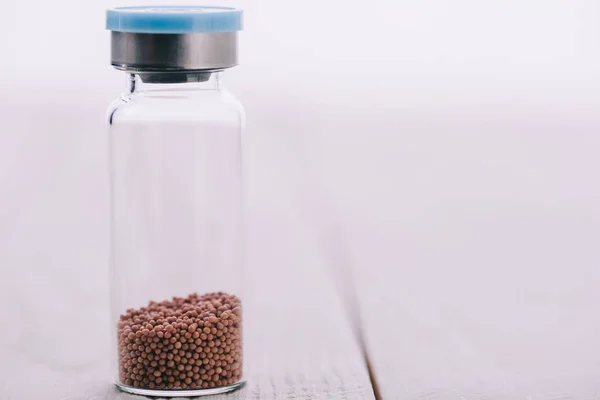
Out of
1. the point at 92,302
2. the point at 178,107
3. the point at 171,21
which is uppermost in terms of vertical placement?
the point at 171,21

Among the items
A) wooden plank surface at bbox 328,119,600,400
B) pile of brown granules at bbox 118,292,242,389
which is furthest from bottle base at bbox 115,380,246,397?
wooden plank surface at bbox 328,119,600,400

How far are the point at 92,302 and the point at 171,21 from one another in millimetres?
565

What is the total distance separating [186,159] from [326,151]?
1135mm

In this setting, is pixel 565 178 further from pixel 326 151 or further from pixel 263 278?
pixel 263 278

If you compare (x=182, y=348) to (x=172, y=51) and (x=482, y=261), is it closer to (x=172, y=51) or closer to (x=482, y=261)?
(x=172, y=51)

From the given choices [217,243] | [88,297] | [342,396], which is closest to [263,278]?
[88,297]

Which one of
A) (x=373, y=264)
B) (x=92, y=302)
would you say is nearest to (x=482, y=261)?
(x=373, y=264)

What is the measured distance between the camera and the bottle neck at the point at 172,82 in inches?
46.3

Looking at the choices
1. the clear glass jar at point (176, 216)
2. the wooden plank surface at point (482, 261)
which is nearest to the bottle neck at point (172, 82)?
the clear glass jar at point (176, 216)

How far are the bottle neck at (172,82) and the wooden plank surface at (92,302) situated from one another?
0.83 ft

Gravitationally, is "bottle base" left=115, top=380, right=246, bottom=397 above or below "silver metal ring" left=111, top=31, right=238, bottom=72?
below

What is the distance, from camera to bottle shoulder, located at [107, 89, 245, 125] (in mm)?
1233

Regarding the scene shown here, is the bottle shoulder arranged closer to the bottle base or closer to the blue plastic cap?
the blue plastic cap

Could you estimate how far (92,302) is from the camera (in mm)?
1555
